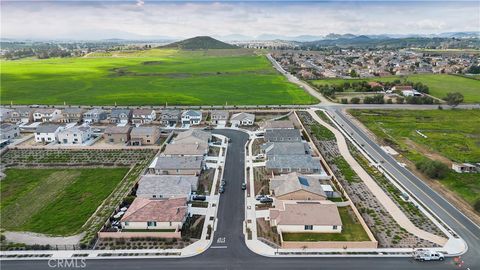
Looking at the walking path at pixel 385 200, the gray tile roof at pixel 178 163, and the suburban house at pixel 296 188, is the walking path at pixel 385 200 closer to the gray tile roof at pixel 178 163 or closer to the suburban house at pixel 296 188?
the suburban house at pixel 296 188

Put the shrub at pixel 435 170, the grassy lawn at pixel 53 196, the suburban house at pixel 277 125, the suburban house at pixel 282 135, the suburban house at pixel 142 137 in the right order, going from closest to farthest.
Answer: the grassy lawn at pixel 53 196, the shrub at pixel 435 170, the suburban house at pixel 282 135, the suburban house at pixel 142 137, the suburban house at pixel 277 125

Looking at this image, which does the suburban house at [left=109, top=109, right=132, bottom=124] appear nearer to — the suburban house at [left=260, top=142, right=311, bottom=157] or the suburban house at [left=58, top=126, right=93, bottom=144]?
the suburban house at [left=58, top=126, right=93, bottom=144]

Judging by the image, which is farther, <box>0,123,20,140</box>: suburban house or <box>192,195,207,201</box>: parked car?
<box>0,123,20,140</box>: suburban house

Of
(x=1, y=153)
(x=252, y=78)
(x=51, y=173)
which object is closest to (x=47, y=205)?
(x=51, y=173)

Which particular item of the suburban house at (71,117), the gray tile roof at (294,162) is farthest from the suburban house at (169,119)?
the gray tile roof at (294,162)

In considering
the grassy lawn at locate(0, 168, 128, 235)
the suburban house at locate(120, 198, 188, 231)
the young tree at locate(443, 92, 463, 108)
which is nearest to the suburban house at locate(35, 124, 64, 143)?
the grassy lawn at locate(0, 168, 128, 235)

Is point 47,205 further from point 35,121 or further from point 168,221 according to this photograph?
point 35,121
